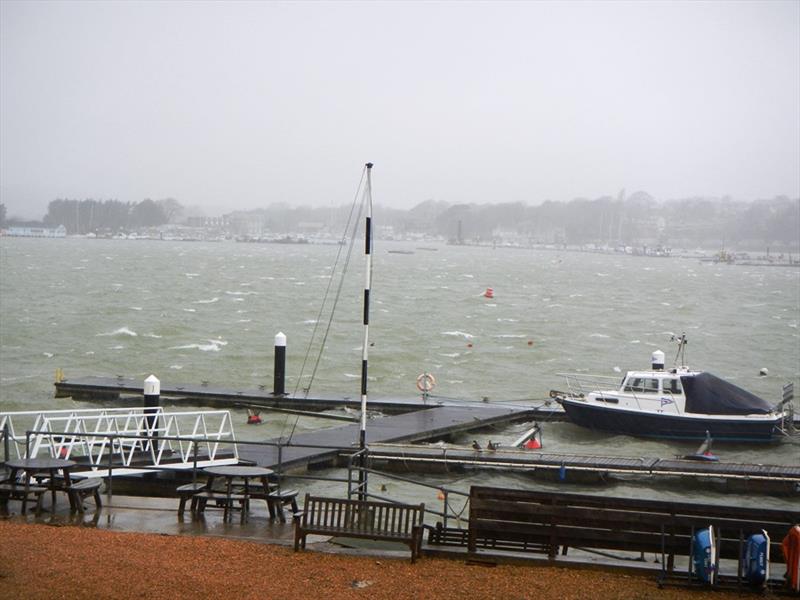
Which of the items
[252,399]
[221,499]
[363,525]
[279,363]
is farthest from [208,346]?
[363,525]

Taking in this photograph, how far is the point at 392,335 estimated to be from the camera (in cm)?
6844

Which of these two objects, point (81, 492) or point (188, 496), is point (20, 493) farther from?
point (188, 496)

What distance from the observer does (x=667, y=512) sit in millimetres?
12086

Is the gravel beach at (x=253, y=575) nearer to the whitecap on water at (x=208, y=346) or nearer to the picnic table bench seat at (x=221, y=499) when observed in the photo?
the picnic table bench seat at (x=221, y=499)

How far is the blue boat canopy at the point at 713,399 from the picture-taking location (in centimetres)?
3225

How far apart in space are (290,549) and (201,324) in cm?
6023

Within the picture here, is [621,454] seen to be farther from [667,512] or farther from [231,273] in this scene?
[231,273]

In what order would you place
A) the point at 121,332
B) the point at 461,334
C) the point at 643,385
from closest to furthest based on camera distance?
1. the point at 643,385
2. the point at 121,332
3. the point at 461,334

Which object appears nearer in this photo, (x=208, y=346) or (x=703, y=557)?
(x=703, y=557)

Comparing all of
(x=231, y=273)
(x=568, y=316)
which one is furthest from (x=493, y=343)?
(x=231, y=273)

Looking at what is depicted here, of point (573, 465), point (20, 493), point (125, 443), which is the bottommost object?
point (573, 465)

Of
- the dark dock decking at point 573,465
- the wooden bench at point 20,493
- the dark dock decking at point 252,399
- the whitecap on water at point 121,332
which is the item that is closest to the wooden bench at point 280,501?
the wooden bench at point 20,493

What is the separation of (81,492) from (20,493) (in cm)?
85

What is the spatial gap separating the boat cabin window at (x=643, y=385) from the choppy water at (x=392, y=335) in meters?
1.73
